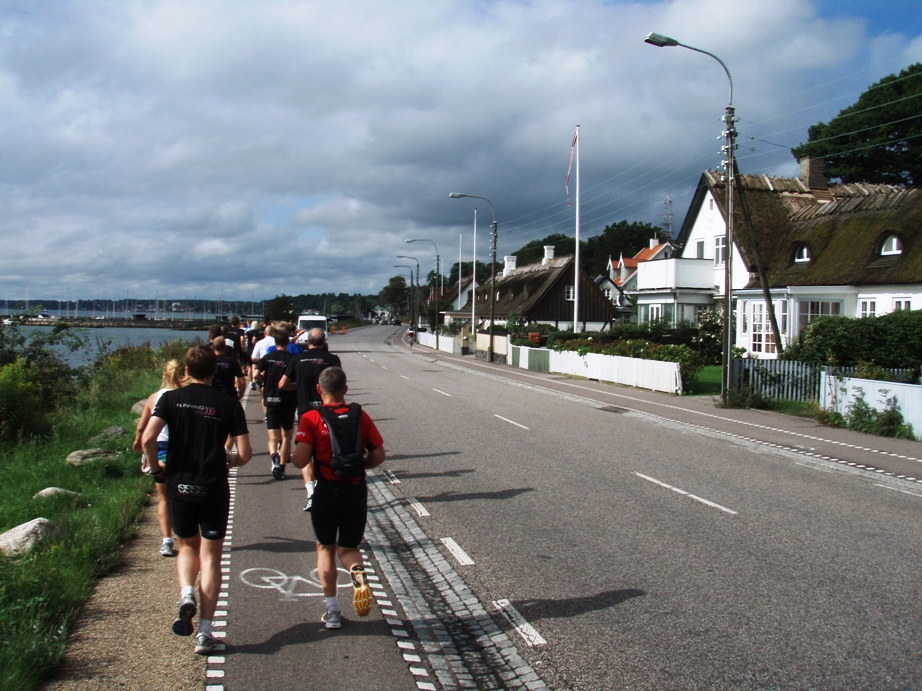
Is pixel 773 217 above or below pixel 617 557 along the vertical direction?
above

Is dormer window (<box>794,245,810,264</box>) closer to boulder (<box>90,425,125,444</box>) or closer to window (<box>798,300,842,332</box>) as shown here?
window (<box>798,300,842,332</box>)

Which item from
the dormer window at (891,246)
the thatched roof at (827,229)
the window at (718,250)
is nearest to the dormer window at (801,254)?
the thatched roof at (827,229)

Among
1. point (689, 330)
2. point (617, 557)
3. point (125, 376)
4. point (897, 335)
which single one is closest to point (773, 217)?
point (689, 330)

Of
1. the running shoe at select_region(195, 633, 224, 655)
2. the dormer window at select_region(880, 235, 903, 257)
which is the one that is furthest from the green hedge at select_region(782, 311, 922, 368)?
the running shoe at select_region(195, 633, 224, 655)

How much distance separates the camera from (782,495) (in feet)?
30.9

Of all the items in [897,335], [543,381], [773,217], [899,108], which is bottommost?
[543,381]

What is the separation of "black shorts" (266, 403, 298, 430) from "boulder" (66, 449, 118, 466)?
217 cm

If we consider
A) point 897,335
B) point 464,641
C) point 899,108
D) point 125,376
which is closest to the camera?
point 464,641

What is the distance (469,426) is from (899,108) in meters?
45.2

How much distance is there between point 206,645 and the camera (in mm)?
4547

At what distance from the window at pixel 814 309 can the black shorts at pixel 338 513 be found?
27.0 meters

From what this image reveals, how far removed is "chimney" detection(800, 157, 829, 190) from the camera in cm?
3891

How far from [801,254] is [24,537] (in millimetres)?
30903

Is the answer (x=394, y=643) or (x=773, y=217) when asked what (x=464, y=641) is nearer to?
(x=394, y=643)
